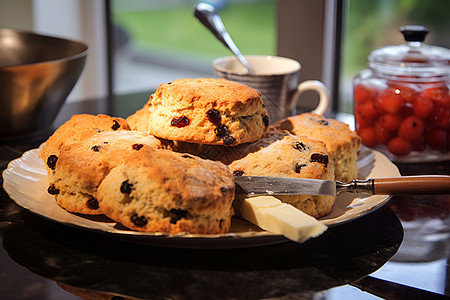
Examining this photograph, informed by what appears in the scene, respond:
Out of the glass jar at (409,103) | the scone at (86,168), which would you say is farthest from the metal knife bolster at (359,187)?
the glass jar at (409,103)

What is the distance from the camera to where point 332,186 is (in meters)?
1.01

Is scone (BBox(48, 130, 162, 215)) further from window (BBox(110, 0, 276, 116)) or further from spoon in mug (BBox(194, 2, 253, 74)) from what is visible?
window (BBox(110, 0, 276, 116))

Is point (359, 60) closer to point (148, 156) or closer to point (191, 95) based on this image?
point (191, 95)

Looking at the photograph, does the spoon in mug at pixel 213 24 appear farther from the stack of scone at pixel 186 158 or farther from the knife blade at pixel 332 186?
the knife blade at pixel 332 186

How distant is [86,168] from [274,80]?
27.9 inches

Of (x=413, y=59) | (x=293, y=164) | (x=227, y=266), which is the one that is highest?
(x=413, y=59)

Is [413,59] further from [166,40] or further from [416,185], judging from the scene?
[166,40]

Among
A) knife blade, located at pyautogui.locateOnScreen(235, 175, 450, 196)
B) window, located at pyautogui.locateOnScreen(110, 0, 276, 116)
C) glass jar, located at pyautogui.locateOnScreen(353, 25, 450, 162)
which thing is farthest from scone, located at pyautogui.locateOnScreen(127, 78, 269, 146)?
window, located at pyautogui.locateOnScreen(110, 0, 276, 116)

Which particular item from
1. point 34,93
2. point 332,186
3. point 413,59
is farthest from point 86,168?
point 413,59

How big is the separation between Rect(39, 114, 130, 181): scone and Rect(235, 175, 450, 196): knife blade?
385 millimetres

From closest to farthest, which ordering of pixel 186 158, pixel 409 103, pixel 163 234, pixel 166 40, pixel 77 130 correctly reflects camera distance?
pixel 163 234 → pixel 186 158 → pixel 77 130 → pixel 409 103 → pixel 166 40

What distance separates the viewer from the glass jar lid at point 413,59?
58.7 inches

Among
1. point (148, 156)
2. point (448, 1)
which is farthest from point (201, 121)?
point (448, 1)

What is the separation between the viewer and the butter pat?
858mm
